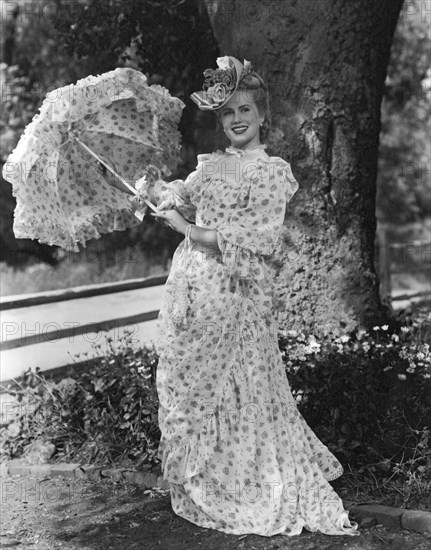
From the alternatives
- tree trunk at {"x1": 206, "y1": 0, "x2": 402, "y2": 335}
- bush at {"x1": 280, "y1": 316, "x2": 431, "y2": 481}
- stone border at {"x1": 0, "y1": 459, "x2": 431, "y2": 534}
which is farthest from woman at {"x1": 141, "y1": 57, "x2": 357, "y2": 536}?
tree trunk at {"x1": 206, "y1": 0, "x2": 402, "y2": 335}

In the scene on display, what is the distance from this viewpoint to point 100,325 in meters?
7.56

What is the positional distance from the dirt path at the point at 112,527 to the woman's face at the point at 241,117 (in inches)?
69.2

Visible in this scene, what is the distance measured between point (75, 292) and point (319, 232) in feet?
10.3

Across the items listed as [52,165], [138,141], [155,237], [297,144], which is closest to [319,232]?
[297,144]

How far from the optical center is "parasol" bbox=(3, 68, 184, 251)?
13.3 ft

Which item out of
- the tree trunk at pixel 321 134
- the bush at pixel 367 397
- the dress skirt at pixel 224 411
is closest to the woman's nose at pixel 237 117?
the dress skirt at pixel 224 411

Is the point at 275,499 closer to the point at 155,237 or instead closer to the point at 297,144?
the point at 297,144

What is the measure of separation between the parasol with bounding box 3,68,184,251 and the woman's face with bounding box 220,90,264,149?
50 centimetres

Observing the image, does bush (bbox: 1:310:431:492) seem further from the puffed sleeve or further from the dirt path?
the puffed sleeve

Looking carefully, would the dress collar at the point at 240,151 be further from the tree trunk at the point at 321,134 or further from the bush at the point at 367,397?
the tree trunk at the point at 321,134

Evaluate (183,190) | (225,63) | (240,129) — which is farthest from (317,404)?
(225,63)

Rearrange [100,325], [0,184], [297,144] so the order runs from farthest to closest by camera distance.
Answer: [0,184], [100,325], [297,144]

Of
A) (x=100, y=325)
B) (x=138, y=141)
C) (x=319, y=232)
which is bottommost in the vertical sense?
(x=100, y=325)

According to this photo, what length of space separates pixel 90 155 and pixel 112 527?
1802mm
